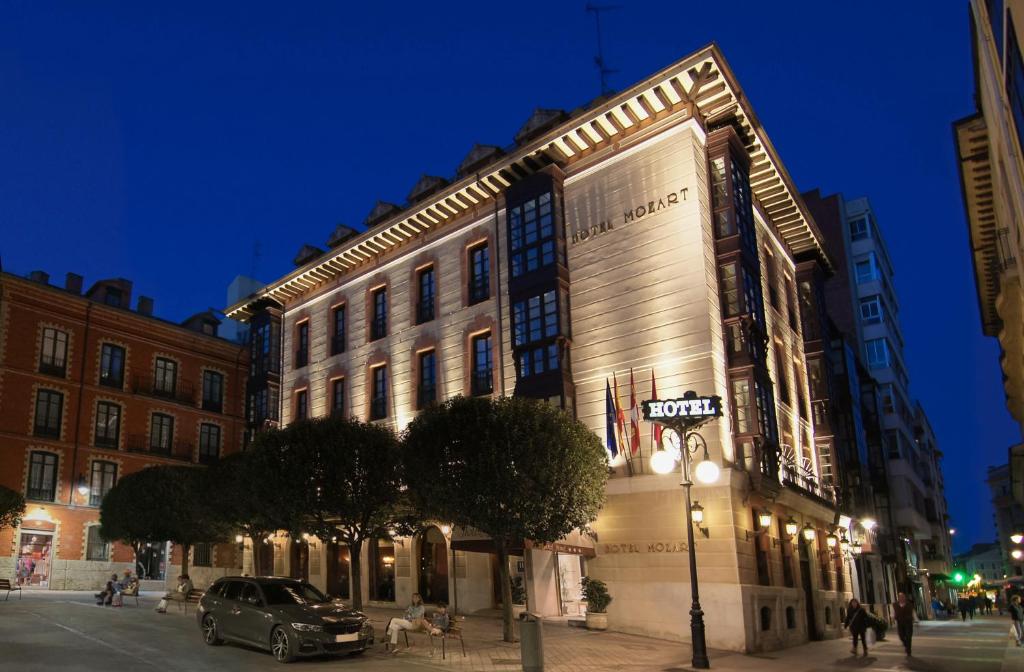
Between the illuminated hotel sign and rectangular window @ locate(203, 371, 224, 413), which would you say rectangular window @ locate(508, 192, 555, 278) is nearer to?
the illuminated hotel sign

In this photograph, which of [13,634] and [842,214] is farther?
[842,214]

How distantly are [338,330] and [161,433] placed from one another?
58.3 feet

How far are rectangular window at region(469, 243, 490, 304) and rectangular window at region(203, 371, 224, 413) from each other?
1060 inches

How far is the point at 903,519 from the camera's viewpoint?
154ft

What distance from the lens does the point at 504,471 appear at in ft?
66.0

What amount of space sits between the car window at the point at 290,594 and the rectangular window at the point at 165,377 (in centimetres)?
3368

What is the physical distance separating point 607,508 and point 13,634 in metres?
16.1

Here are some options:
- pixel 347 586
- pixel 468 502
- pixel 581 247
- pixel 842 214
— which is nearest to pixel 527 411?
pixel 468 502

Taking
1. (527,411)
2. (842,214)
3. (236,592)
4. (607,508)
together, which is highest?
(842,214)

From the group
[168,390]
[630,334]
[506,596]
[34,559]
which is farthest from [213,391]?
[506,596]

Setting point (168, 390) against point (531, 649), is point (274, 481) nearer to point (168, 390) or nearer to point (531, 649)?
point (531, 649)

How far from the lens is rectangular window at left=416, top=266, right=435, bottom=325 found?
3238cm

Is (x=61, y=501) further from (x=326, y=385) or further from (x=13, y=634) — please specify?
(x=13, y=634)

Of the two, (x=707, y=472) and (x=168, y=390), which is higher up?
(x=168, y=390)
